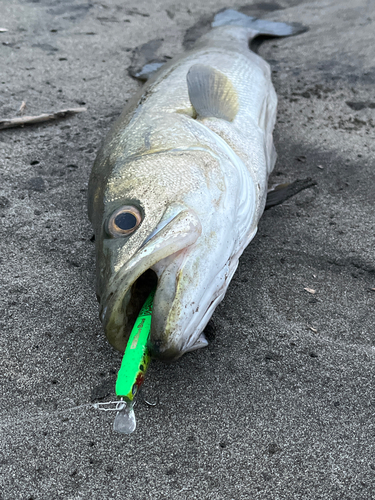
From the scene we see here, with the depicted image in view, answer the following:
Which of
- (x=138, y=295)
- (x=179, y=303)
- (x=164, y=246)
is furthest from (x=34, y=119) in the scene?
(x=179, y=303)

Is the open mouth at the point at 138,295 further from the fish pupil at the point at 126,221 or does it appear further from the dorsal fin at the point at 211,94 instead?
the dorsal fin at the point at 211,94

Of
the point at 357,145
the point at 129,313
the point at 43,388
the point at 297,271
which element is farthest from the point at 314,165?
the point at 43,388

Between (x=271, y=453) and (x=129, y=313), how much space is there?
0.79 metres

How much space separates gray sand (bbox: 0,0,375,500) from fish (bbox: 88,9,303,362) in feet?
1.01

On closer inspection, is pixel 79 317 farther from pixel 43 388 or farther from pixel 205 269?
pixel 205 269

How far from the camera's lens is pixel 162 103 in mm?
2672

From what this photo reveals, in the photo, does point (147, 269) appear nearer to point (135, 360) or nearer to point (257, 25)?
point (135, 360)

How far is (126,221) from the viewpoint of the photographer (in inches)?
69.9

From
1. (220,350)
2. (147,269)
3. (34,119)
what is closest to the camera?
(147,269)

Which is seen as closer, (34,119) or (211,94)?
(211,94)

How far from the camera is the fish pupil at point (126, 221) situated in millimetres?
1759

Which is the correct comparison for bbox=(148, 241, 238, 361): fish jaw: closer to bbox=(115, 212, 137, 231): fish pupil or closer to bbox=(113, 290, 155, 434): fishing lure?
bbox=(113, 290, 155, 434): fishing lure

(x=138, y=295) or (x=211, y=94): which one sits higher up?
(x=211, y=94)

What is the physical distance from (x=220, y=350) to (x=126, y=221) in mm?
783
